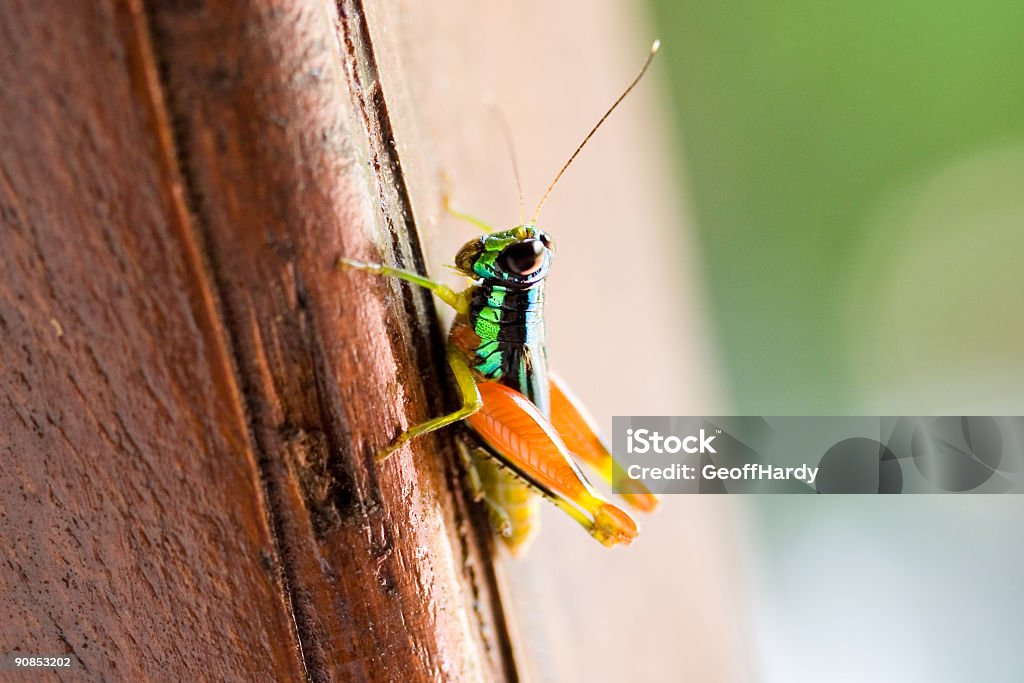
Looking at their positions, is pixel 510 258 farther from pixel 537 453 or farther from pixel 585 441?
pixel 585 441

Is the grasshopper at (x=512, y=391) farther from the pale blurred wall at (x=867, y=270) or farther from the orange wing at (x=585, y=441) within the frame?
the pale blurred wall at (x=867, y=270)

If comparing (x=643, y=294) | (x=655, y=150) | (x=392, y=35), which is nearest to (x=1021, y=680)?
(x=643, y=294)

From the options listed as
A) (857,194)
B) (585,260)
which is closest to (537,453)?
(585,260)

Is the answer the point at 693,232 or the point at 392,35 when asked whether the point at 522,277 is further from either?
the point at 693,232

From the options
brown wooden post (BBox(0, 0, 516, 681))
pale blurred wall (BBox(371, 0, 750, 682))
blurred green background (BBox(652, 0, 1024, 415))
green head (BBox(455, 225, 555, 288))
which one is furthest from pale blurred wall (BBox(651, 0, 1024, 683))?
brown wooden post (BBox(0, 0, 516, 681))

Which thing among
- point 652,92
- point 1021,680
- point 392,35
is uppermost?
point 652,92

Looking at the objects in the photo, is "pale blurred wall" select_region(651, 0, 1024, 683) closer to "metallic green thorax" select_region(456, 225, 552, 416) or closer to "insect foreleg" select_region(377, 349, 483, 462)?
"metallic green thorax" select_region(456, 225, 552, 416)

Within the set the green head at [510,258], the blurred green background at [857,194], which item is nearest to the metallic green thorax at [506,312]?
the green head at [510,258]
